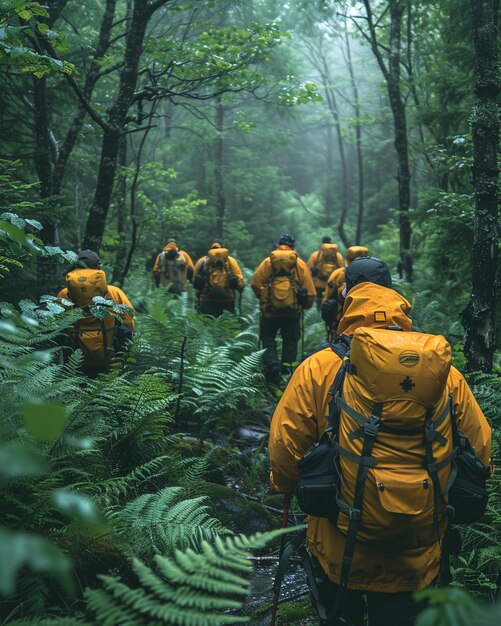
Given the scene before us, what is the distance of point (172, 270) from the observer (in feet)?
46.9

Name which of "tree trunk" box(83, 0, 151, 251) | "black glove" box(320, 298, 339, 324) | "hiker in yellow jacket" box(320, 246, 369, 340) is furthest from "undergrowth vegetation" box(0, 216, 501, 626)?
"tree trunk" box(83, 0, 151, 251)

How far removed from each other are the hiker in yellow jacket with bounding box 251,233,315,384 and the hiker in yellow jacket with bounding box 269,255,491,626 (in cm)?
628

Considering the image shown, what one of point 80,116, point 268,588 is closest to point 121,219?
point 80,116

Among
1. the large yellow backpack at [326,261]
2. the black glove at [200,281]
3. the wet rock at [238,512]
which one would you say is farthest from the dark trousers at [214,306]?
the wet rock at [238,512]

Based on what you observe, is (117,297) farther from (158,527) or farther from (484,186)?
A: (484,186)

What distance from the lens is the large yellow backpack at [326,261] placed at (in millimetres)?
14852

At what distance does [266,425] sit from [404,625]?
214 inches

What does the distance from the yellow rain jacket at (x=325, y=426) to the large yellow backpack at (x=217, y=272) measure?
7923mm

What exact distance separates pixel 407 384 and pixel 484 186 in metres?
3.61

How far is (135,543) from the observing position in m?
3.19

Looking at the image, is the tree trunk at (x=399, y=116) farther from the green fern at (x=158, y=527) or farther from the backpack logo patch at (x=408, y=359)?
the backpack logo patch at (x=408, y=359)

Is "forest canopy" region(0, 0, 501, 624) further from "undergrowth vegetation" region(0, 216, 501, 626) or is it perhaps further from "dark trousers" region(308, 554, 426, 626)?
"dark trousers" region(308, 554, 426, 626)

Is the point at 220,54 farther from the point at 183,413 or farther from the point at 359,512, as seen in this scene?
the point at 359,512

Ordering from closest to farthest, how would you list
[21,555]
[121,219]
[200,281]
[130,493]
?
[21,555]
[130,493]
[200,281]
[121,219]
